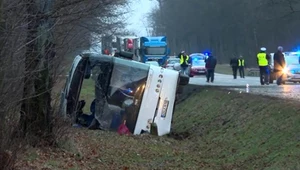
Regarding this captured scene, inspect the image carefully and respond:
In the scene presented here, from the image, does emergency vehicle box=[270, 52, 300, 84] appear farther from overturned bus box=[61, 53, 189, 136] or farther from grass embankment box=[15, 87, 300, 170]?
overturned bus box=[61, 53, 189, 136]

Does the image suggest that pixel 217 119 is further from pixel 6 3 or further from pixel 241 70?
pixel 241 70

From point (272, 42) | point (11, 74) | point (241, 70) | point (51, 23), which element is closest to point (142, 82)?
point (51, 23)

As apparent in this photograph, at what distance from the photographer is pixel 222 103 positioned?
25.5 meters

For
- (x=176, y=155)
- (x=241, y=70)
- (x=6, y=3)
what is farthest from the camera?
(x=241, y=70)

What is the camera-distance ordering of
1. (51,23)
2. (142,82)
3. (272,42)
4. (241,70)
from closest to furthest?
1. (51,23)
2. (142,82)
3. (241,70)
4. (272,42)

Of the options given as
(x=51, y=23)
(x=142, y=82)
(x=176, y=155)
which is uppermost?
(x=51, y=23)

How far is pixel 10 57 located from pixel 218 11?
250 ft

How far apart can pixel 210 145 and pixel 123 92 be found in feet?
11.2

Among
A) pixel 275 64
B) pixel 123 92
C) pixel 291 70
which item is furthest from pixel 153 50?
pixel 123 92

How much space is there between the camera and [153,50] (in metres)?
64.6

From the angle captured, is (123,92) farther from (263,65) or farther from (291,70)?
(291,70)

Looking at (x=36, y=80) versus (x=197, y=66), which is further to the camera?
(x=197, y=66)

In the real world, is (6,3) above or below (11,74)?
above

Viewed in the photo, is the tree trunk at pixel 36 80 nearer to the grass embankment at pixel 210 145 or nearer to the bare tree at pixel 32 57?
the bare tree at pixel 32 57
